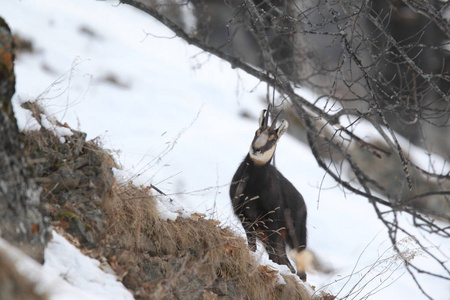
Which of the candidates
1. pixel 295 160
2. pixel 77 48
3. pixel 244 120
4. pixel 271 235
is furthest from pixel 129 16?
pixel 271 235

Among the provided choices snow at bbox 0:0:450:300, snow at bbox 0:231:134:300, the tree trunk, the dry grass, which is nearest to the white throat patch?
the dry grass

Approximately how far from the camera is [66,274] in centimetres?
314

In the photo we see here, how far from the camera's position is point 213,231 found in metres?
4.73

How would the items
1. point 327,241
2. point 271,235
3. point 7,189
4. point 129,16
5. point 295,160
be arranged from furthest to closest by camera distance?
point 129,16
point 295,160
point 327,241
point 271,235
point 7,189

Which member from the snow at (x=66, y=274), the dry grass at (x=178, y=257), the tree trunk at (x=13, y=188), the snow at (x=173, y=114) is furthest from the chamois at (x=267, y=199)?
the tree trunk at (x=13, y=188)

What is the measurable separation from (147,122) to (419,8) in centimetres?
813

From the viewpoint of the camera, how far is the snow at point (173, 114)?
10.4 meters

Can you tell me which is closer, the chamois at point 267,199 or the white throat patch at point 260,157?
the chamois at point 267,199

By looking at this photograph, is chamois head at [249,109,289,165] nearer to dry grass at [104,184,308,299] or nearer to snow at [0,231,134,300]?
dry grass at [104,184,308,299]

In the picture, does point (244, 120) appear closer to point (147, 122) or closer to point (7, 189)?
point (147, 122)

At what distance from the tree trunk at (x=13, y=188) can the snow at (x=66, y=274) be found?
0.15m

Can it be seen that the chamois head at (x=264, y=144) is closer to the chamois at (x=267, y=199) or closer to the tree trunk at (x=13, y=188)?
the chamois at (x=267, y=199)

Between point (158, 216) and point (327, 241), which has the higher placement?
point (327, 241)

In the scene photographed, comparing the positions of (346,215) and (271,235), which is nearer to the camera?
(271,235)
